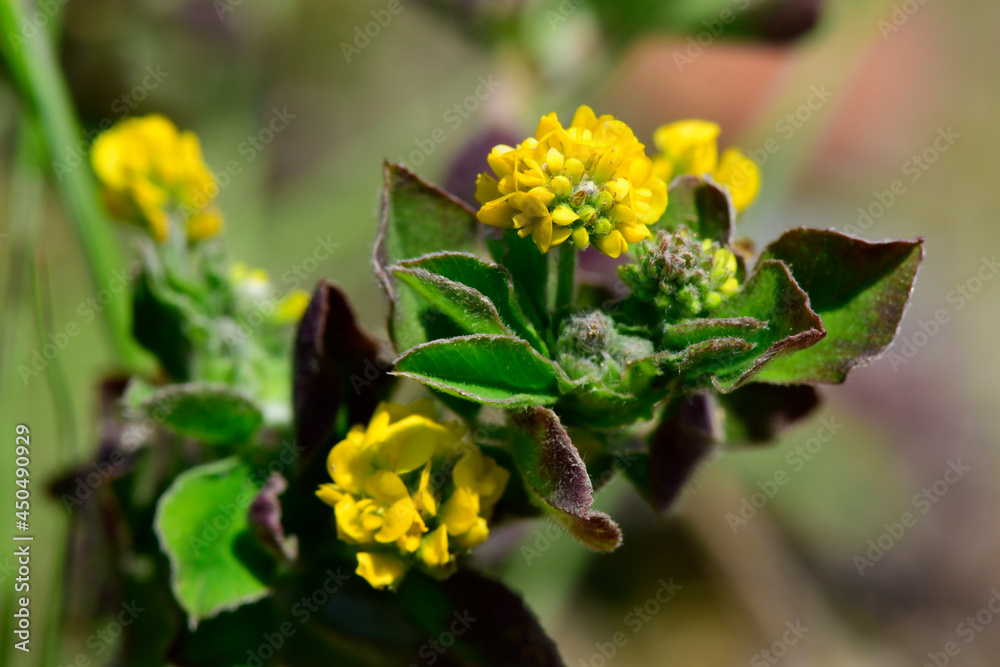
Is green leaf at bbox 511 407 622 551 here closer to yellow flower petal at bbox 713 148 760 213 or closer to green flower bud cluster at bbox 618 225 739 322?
green flower bud cluster at bbox 618 225 739 322

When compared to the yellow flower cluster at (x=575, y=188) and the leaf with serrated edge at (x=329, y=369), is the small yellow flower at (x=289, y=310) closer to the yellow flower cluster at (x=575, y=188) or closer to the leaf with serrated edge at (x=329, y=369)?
the leaf with serrated edge at (x=329, y=369)

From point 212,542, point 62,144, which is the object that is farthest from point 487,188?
point 62,144

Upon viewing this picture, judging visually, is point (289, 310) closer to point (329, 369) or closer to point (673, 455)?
point (329, 369)

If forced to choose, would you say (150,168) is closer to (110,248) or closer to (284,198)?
(110,248)

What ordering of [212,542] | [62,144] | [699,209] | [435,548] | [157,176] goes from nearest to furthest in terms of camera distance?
[435,548] → [699,209] → [212,542] → [157,176] → [62,144]

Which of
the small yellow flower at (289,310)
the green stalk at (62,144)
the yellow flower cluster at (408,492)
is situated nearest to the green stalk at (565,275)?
the yellow flower cluster at (408,492)

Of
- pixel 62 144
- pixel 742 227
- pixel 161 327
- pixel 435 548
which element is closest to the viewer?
pixel 435 548

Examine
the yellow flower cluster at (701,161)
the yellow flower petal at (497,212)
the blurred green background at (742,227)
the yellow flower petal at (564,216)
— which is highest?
the yellow flower cluster at (701,161)
